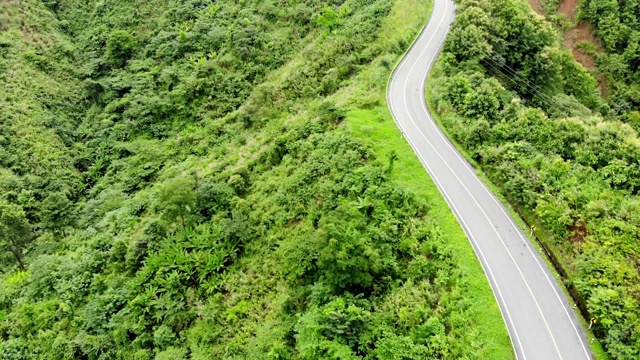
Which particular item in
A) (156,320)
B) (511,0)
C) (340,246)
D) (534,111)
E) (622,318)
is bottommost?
(156,320)

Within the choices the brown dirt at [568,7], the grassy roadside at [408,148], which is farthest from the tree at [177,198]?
the brown dirt at [568,7]

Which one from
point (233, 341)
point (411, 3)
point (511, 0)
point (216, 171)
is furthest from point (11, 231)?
point (511, 0)

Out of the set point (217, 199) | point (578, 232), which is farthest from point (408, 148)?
point (217, 199)

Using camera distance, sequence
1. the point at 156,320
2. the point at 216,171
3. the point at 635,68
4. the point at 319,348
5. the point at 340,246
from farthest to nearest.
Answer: the point at 635,68, the point at 216,171, the point at 156,320, the point at 340,246, the point at 319,348

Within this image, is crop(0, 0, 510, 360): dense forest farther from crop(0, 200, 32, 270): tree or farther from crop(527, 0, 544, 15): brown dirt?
crop(527, 0, 544, 15): brown dirt

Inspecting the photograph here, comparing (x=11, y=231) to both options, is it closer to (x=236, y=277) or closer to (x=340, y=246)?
(x=236, y=277)

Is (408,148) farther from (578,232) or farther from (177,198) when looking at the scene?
(177,198)

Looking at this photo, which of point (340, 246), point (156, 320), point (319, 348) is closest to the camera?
point (319, 348)
